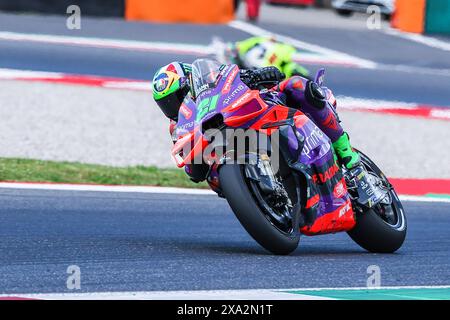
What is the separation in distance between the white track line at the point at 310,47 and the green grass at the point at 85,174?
7.40 m

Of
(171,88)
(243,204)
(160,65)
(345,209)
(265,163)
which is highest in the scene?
(171,88)

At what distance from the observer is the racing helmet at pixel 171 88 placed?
22.3ft

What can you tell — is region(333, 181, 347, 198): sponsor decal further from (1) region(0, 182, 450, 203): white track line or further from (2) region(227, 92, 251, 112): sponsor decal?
(1) region(0, 182, 450, 203): white track line

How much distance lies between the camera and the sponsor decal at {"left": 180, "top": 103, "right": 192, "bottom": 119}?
657cm

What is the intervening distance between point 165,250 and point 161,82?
3.15 feet

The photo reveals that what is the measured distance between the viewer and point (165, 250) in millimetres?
6871

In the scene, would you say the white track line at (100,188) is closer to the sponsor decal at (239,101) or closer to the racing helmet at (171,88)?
the racing helmet at (171,88)

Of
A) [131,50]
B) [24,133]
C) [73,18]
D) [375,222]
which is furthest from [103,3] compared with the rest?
[375,222]

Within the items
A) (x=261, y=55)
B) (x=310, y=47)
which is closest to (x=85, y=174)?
(x=261, y=55)

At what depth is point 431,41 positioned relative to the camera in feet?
63.6

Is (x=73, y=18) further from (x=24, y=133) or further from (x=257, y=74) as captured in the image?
(x=257, y=74)

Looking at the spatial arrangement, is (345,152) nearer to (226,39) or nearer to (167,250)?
(167,250)

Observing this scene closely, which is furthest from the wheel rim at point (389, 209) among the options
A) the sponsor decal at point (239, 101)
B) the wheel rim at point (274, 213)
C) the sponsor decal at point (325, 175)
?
the sponsor decal at point (239, 101)

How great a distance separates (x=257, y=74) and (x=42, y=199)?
8.50 ft
